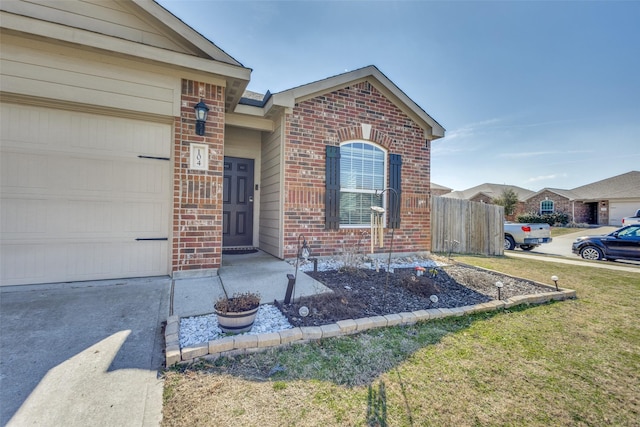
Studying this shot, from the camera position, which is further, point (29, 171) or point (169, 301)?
point (29, 171)

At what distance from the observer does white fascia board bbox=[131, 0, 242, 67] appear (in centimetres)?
402

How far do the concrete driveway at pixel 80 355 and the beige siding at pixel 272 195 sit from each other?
2.62m

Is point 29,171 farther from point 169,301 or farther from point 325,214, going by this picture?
Answer: point 325,214

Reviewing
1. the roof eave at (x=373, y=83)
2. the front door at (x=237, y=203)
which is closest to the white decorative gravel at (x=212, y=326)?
the front door at (x=237, y=203)

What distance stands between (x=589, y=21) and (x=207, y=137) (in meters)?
10.4

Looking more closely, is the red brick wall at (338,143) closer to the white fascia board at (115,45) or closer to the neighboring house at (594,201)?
the white fascia board at (115,45)

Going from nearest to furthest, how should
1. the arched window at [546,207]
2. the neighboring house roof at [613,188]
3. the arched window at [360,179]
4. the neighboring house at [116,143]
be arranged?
the neighboring house at [116,143], the arched window at [360,179], the neighboring house roof at [613,188], the arched window at [546,207]

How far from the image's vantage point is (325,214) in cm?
602

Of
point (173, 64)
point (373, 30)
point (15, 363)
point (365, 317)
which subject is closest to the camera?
point (15, 363)

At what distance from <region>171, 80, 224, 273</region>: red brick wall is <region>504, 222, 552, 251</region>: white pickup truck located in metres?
12.6

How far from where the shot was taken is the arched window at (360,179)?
6309mm

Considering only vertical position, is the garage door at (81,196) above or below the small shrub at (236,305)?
above

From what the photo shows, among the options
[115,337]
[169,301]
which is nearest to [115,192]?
[169,301]

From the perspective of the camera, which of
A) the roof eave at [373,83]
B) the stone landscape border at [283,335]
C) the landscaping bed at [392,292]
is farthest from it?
the roof eave at [373,83]
